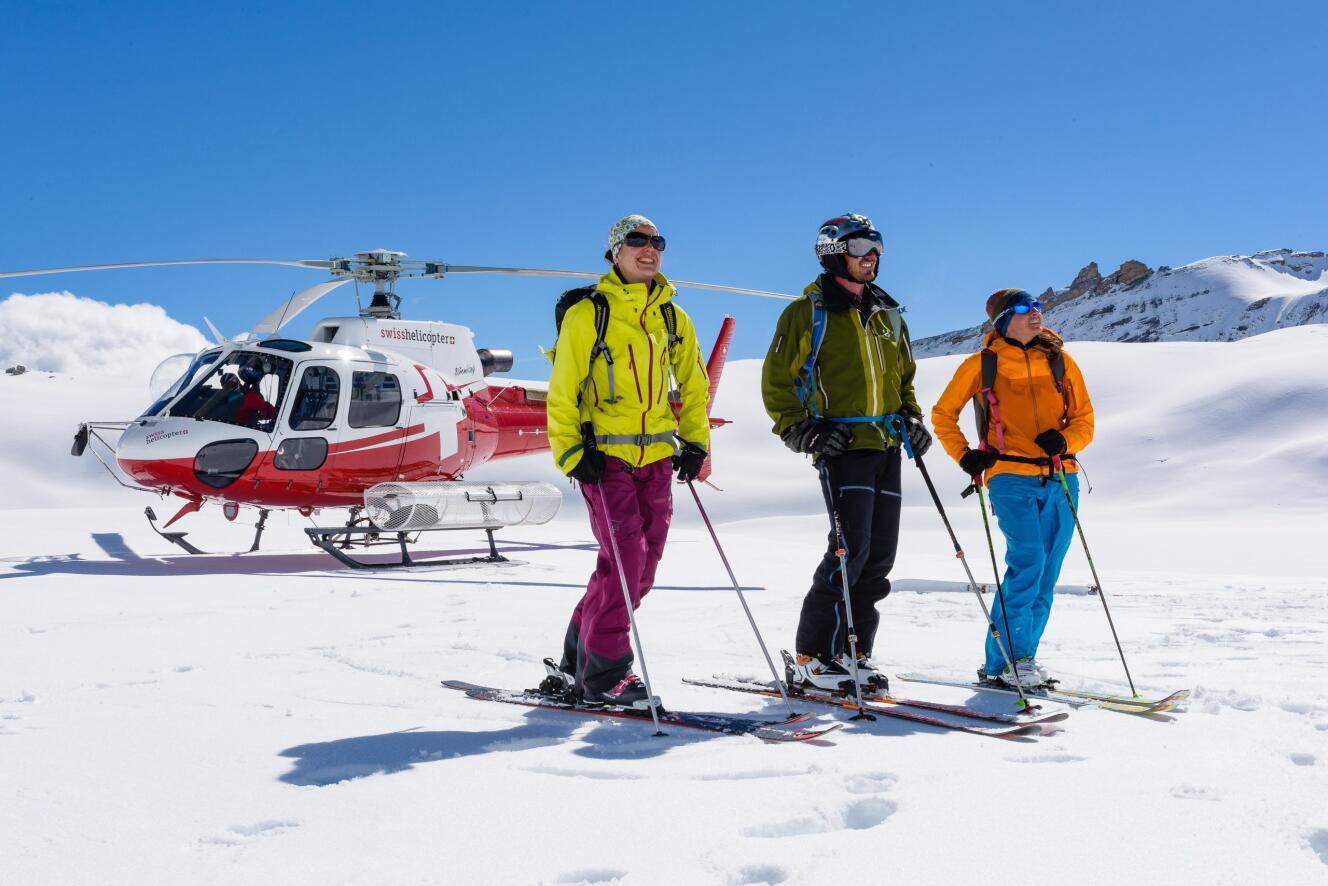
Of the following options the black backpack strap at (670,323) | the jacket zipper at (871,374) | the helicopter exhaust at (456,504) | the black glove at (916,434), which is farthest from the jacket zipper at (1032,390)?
the helicopter exhaust at (456,504)

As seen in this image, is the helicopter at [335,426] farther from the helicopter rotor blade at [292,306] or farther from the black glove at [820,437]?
the black glove at [820,437]

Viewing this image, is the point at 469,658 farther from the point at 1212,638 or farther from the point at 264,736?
the point at 1212,638

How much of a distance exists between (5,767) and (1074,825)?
2.95 metres

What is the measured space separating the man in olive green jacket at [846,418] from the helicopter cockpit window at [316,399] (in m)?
6.66

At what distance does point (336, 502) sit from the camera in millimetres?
10531

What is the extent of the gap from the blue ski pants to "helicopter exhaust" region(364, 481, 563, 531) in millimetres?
6279

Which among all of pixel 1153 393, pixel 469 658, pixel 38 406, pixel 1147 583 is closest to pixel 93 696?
pixel 469 658

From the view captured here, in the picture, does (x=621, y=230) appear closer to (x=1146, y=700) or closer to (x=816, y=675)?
(x=816, y=675)

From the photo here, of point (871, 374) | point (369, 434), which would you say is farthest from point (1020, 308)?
→ point (369, 434)

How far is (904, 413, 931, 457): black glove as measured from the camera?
4.40 m

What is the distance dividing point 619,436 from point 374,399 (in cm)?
697

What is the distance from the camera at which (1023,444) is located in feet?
15.1

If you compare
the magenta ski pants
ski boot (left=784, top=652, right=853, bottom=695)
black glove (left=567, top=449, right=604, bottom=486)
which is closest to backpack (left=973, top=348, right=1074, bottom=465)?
ski boot (left=784, top=652, right=853, bottom=695)

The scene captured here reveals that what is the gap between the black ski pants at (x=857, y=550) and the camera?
4.25 metres
